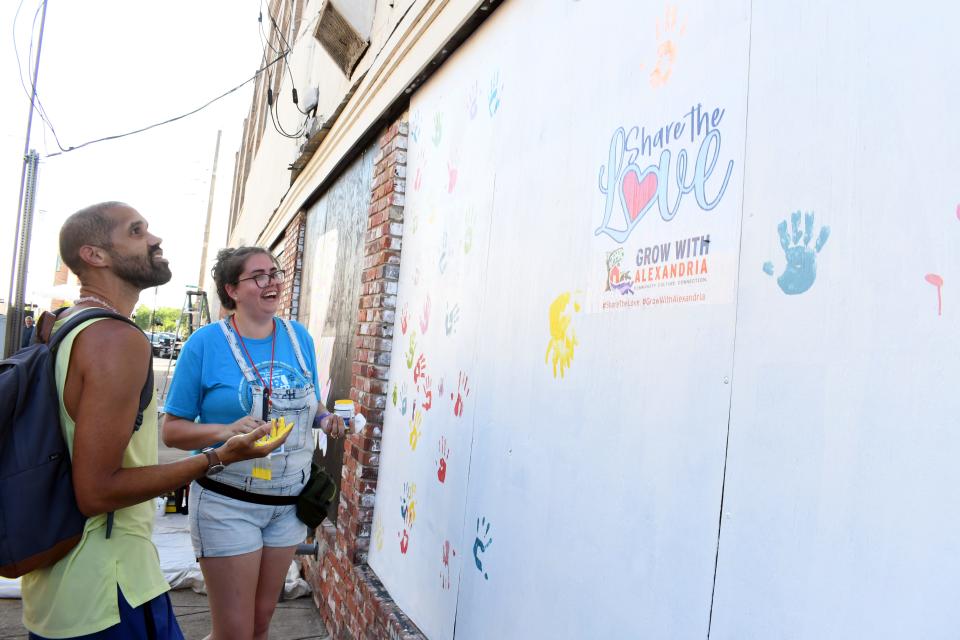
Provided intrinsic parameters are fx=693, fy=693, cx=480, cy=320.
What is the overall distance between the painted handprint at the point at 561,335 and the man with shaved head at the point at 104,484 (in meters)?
1.11

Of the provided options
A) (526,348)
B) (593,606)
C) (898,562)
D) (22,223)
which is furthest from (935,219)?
(22,223)

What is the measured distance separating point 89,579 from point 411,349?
2028 millimetres

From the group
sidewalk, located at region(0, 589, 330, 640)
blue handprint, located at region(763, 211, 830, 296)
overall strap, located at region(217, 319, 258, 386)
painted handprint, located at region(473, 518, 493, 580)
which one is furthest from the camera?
sidewalk, located at region(0, 589, 330, 640)

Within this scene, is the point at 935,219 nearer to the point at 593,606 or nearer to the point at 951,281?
the point at 951,281

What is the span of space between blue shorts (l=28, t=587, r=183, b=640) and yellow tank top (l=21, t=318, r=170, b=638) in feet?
0.07

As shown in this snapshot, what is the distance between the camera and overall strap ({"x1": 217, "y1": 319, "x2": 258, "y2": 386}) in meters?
2.74

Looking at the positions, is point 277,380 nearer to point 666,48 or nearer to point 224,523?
point 224,523

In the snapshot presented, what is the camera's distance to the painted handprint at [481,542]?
2.50 m

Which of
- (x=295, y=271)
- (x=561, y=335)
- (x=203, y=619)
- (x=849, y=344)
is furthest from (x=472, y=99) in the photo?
(x=295, y=271)

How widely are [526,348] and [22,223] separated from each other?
4.60 meters

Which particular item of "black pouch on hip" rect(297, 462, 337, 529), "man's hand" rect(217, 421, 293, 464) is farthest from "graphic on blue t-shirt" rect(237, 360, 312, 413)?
"man's hand" rect(217, 421, 293, 464)

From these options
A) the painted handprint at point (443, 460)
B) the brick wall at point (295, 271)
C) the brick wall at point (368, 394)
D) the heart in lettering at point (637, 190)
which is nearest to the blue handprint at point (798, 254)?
the heart in lettering at point (637, 190)

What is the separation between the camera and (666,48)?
6.01 feet

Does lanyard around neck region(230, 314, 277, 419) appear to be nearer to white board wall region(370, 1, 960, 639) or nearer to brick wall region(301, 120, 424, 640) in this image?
white board wall region(370, 1, 960, 639)
